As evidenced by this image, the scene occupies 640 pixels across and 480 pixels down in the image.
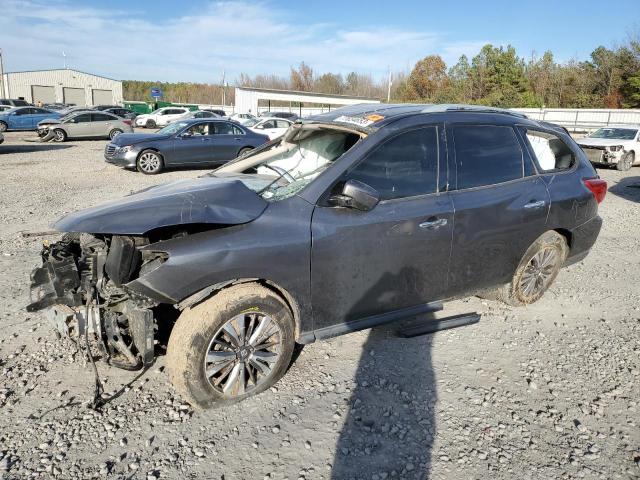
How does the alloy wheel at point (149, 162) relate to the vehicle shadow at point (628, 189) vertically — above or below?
above

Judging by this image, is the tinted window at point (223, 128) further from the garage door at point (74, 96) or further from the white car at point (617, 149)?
the garage door at point (74, 96)

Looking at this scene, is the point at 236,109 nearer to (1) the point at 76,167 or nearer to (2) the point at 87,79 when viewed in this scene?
(2) the point at 87,79

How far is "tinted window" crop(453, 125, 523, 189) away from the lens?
12.4 ft

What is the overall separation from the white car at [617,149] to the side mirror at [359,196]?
15876 mm

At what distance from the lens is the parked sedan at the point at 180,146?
42.1 feet

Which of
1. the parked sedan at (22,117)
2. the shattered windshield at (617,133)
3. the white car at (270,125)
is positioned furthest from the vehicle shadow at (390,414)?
the parked sedan at (22,117)

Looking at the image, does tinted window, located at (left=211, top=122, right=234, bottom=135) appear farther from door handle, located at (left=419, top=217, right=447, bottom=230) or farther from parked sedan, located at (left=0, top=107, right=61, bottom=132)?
parked sedan, located at (left=0, top=107, right=61, bottom=132)

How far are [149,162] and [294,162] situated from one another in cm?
1015

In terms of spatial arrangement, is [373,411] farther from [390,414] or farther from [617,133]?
[617,133]

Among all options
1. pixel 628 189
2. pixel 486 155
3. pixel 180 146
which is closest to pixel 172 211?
pixel 486 155

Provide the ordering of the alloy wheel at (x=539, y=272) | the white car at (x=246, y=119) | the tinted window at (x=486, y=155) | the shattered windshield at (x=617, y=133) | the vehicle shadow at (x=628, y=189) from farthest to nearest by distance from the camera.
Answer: the white car at (x=246, y=119) → the shattered windshield at (x=617, y=133) → the vehicle shadow at (x=628, y=189) → the alloy wheel at (x=539, y=272) → the tinted window at (x=486, y=155)

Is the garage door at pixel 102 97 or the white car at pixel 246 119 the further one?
the garage door at pixel 102 97

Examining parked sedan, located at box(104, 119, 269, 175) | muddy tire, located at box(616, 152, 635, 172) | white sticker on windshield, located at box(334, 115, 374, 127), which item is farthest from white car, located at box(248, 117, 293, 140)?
white sticker on windshield, located at box(334, 115, 374, 127)

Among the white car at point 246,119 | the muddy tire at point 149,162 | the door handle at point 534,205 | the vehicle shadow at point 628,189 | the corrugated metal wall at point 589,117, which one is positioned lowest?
the vehicle shadow at point 628,189
